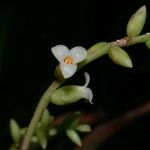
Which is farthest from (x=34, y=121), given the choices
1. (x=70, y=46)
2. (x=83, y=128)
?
(x=70, y=46)

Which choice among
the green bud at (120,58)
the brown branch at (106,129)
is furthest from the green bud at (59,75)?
the brown branch at (106,129)

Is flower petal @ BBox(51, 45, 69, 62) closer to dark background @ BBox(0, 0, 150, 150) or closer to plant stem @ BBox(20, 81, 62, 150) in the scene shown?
plant stem @ BBox(20, 81, 62, 150)

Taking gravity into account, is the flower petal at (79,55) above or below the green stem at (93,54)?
above

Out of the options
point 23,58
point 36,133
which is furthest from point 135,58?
point 36,133

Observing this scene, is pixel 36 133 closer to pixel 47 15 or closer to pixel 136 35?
pixel 136 35

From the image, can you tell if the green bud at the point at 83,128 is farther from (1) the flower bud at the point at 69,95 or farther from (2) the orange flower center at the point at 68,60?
(2) the orange flower center at the point at 68,60
